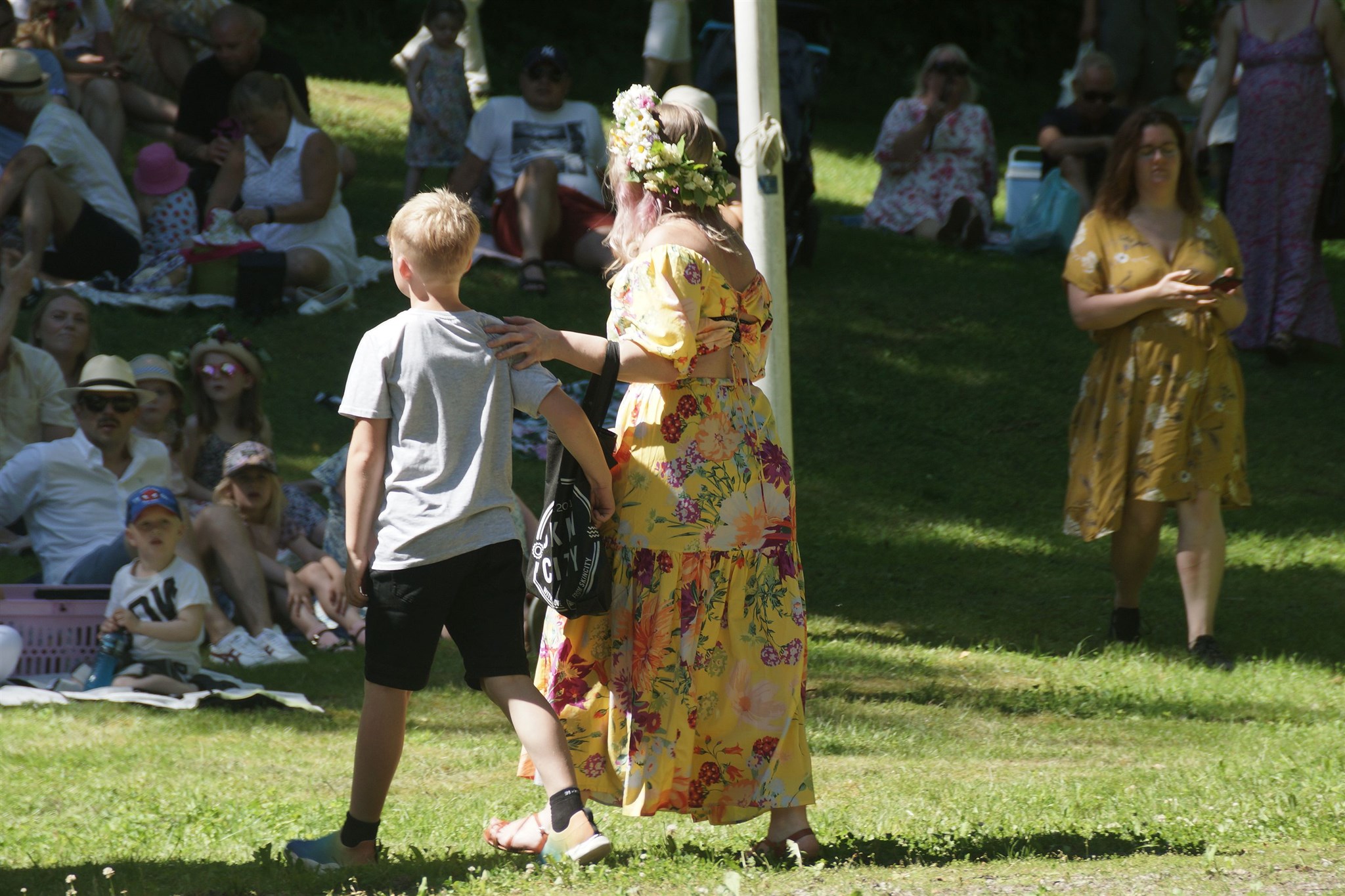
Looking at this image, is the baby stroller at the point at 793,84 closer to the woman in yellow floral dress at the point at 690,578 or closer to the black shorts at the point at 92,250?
the black shorts at the point at 92,250

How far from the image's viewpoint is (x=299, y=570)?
7348 millimetres

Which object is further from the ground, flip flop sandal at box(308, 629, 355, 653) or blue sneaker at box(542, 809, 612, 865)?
blue sneaker at box(542, 809, 612, 865)

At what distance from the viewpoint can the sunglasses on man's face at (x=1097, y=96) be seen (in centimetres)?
1230

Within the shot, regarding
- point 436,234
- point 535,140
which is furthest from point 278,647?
point 535,140

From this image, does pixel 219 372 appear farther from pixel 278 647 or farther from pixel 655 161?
pixel 655 161

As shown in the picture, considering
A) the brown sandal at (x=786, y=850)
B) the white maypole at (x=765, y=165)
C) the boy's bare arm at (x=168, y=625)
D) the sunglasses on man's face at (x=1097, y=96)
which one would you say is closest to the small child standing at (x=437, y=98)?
the sunglasses on man's face at (x=1097, y=96)

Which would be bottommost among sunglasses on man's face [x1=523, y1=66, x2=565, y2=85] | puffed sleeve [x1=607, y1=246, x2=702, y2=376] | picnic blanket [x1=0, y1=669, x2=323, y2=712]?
picnic blanket [x1=0, y1=669, x2=323, y2=712]

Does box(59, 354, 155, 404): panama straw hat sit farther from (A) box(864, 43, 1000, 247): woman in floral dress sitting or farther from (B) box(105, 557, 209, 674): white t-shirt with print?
(A) box(864, 43, 1000, 247): woman in floral dress sitting

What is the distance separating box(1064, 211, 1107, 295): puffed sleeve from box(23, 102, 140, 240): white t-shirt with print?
637 cm

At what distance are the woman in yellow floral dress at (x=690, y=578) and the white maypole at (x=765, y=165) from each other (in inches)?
78.5

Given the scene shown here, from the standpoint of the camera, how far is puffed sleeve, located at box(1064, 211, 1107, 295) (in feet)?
21.0

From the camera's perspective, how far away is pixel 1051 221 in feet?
42.2

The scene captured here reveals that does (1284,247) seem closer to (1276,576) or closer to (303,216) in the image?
(1276,576)

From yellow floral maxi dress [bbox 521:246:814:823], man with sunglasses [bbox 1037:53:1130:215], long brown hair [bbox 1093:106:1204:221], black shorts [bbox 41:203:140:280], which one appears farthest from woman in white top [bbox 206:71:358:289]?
yellow floral maxi dress [bbox 521:246:814:823]
